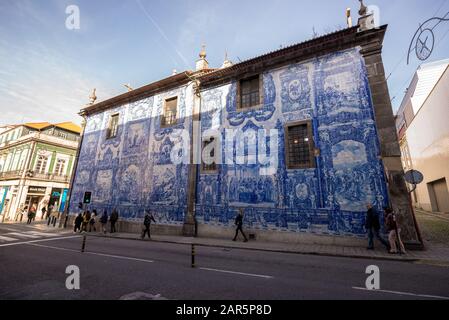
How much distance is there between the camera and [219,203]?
Result: 13.1 metres

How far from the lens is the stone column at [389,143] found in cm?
891

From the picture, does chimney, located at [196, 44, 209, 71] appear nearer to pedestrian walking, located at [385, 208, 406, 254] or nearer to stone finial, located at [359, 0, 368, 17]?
stone finial, located at [359, 0, 368, 17]

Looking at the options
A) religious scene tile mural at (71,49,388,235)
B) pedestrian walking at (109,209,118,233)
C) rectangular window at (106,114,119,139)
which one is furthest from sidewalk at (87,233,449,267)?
rectangular window at (106,114,119,139)

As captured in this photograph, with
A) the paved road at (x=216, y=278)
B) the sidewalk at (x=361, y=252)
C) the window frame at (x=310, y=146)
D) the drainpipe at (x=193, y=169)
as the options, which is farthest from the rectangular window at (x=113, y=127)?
the window frame at (x=310, y=146)

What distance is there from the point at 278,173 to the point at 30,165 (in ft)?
108

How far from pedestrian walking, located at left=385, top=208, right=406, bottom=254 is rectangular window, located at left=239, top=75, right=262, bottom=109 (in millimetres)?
8858

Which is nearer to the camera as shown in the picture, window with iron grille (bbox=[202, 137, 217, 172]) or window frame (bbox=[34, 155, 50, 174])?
window with iron grille (bbox=[202, 137, 217, 172])

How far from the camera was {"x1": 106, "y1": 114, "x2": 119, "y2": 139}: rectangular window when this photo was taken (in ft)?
65.1

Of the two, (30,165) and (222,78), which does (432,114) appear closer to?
(222,78)

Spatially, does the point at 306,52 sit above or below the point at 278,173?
above

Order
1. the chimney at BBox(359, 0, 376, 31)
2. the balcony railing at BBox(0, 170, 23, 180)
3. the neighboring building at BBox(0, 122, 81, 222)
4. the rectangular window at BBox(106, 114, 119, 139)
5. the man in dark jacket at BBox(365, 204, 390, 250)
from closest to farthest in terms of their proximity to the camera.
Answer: the man in dark jacket at BBox(365, 204, 390, 250), the chimney at BBox(359, 0, 376, 31), the rectangular window at BBox(106, 114, 119, 139), the neighboring building at BBox(0, 122, 81, 222), the balcony railing at BBox(0, 170, 23, 180)
